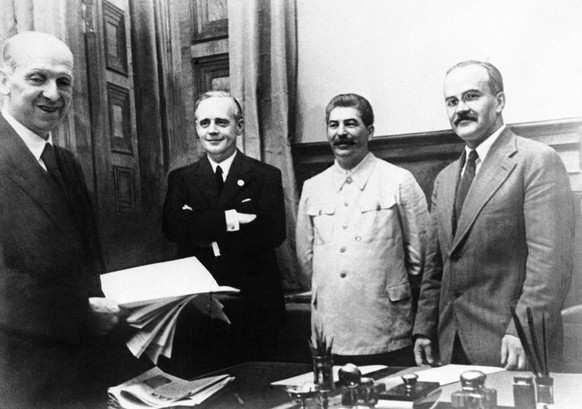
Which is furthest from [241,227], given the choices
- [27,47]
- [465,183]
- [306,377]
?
[27,47]

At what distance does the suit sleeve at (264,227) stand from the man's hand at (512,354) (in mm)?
826

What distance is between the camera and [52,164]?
7.02 ft

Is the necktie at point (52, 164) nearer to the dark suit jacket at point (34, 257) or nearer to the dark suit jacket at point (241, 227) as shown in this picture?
the dark suit jacket at point (34, 257)

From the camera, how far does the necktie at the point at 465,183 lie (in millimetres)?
1957

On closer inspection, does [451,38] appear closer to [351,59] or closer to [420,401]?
[351,59]

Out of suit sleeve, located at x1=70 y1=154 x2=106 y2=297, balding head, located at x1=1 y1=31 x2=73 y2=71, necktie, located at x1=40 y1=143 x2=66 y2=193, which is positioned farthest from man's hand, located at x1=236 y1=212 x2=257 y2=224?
balding head, located at x1=1 y1=31 x2=73 y2=71

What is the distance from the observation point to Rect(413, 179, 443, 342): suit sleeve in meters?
2.02

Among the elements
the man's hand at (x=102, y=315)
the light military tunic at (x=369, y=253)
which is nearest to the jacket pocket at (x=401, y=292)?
the light military tunic at (x=369, y=253)

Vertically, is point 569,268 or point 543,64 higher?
point 543,64

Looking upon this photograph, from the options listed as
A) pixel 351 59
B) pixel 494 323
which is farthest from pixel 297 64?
pixel 494 323

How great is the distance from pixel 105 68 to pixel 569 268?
1722 mm

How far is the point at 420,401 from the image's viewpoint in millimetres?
1502

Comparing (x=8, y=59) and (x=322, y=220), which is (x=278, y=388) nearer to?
(x=322, y=220)

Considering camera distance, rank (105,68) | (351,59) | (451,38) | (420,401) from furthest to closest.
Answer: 1. (105,68)
2. (351,59)
3. (451,38)
4. (420,401)
